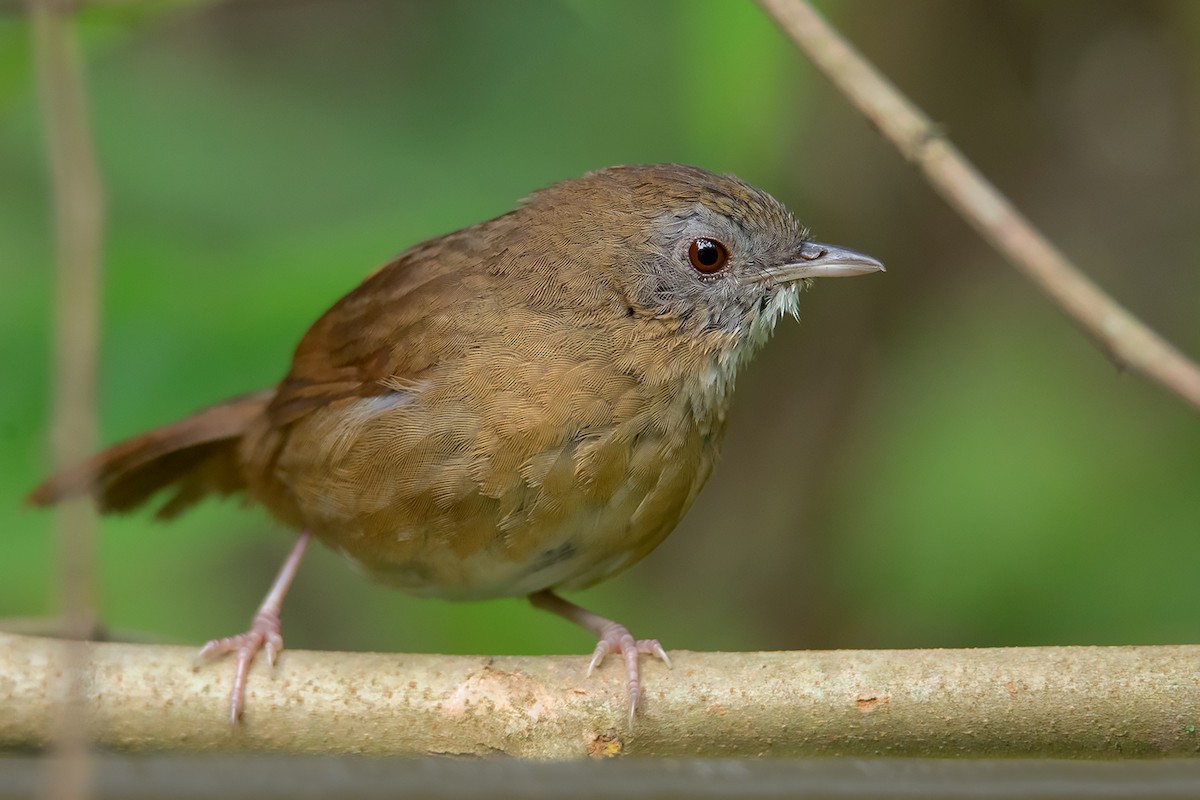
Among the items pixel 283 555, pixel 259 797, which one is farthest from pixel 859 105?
pixel 283 555

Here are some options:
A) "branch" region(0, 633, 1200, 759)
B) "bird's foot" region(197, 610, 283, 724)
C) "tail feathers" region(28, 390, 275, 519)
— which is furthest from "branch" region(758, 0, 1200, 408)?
"tail feathers" region(28, 390, 275, 519)

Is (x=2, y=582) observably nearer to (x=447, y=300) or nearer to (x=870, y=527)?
(x=447, y=300)

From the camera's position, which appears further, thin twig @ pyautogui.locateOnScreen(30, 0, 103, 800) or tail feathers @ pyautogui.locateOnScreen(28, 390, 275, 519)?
tail feathers @ pyautogui.locateOnScreen(28, 390, 275, 519)

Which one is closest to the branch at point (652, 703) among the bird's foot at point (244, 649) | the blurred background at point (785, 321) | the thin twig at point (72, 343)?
the bird's foot at point (244, 649)

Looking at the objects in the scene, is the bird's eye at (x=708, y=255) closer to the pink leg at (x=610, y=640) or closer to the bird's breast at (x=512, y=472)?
the bird's breast at (x=512, y=472)

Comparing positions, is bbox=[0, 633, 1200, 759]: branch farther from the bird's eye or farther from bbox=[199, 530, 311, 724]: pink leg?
the bird's eye

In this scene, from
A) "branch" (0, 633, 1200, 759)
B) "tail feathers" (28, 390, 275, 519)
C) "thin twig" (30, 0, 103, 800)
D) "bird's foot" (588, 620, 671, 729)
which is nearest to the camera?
"thin twig" (30, 0, 103, 800)

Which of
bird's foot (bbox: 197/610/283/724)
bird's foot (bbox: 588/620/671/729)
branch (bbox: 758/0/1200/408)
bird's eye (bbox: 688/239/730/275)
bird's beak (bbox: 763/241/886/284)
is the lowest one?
bird's foot (bbox: 197/610/283/724)
